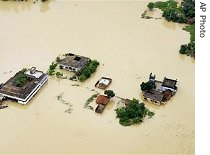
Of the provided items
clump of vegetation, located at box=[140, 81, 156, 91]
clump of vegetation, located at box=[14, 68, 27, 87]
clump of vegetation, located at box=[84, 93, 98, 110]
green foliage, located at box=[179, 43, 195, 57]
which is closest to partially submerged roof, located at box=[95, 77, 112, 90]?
clump of vegetation, located at box=[84, 93, 98, 110]

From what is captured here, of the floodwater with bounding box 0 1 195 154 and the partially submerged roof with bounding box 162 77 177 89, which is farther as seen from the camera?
the partially submerged roof with bounding box 162 77 177 89

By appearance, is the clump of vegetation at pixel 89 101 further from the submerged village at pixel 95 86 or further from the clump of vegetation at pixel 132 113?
the clump of vegetation at pixel 132 113

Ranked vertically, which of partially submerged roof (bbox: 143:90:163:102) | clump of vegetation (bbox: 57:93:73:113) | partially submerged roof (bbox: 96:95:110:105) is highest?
partially submerged roof (bbox: 143:90:163:102)

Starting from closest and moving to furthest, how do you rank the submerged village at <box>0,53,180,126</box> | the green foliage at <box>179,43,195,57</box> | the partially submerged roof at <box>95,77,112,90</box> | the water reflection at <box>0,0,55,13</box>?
the submerged village at <box>0,53,180,126</box>, the partially submerged roof at <box>95,77,112,90</box>, the green foliage at <box>179,43,195,57</box>, the water reflection at <box>0,0,55,13</box>

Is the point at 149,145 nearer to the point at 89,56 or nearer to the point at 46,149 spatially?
the point at 46,149

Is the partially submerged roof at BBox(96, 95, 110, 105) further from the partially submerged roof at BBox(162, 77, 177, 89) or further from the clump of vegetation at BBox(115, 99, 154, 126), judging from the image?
the partially submerged roof at BBox(162, 77, 177, 89)

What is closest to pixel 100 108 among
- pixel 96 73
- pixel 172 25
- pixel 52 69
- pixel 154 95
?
pixel 154 95

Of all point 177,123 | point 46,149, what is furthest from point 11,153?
point 177,123
